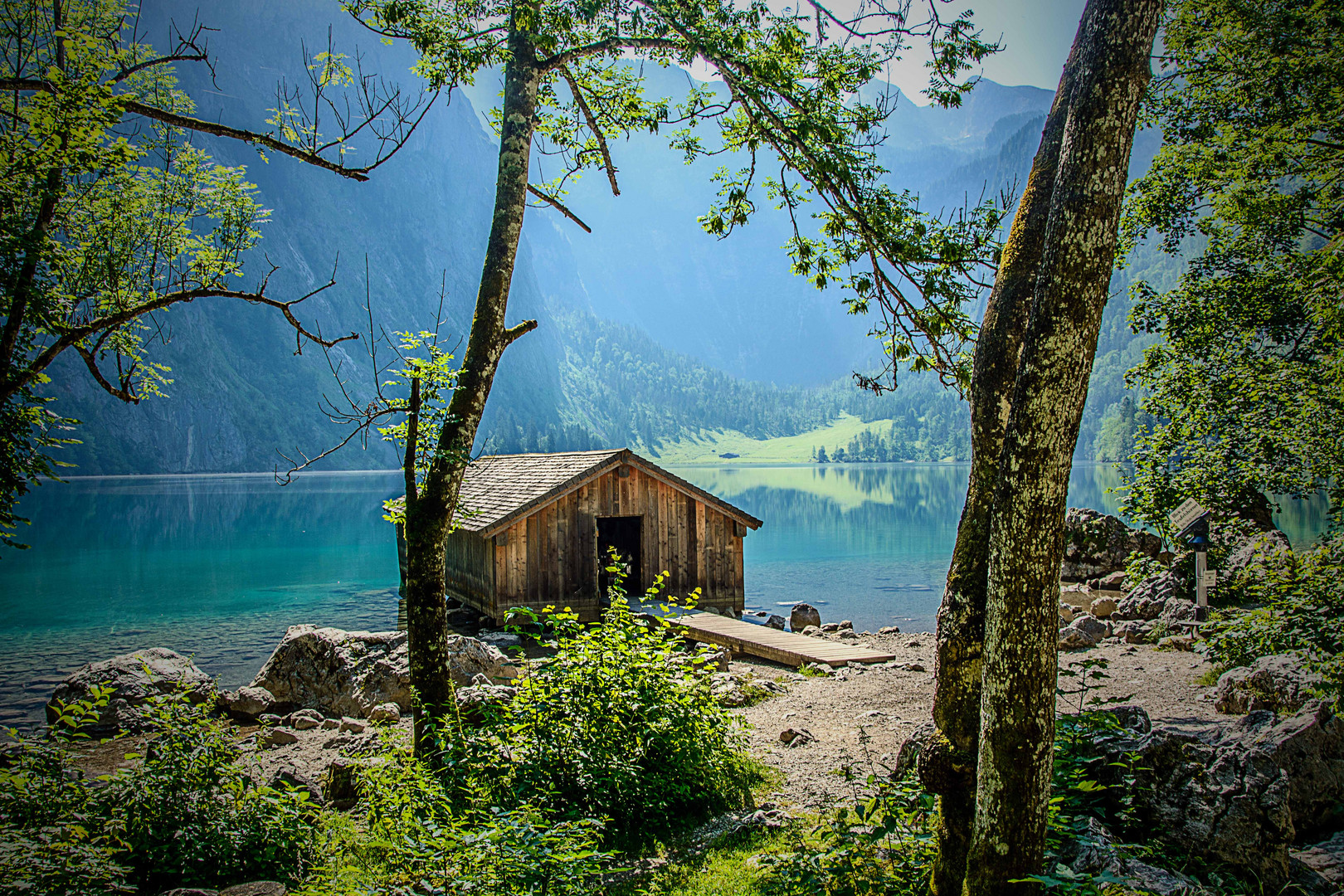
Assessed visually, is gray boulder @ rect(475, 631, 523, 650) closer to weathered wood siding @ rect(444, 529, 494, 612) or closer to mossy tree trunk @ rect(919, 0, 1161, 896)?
weathered wood siding @ rect(444, 529, 494, 612)

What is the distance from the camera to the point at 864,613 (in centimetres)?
2395

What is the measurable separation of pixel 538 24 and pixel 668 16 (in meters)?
1.19

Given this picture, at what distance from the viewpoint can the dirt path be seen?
278 inches

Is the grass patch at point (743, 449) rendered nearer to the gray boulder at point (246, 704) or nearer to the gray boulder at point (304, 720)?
the gray boulder at point (246, 704)

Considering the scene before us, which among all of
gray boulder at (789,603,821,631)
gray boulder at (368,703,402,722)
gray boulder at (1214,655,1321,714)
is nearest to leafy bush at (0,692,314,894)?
gray boulder at (368,703,402,722)

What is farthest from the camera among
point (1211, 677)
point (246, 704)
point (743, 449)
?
point (743, 449)

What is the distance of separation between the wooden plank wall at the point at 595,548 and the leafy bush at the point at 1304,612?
10985mm

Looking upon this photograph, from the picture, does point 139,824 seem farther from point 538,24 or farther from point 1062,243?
point 538,24

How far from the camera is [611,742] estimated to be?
18.2 feet

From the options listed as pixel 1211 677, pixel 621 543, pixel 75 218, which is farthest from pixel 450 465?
pixel 621 543

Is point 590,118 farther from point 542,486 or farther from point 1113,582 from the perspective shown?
point 1113,582

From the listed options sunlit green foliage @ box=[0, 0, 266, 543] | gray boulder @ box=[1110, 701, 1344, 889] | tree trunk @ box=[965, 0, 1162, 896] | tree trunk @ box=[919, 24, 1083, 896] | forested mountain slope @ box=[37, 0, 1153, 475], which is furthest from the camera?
forested mountain slope @ box=[37, 0, 1153, 475]

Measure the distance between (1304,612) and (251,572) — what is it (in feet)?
114

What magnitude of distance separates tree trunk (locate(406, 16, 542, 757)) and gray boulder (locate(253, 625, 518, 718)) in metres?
5.30
